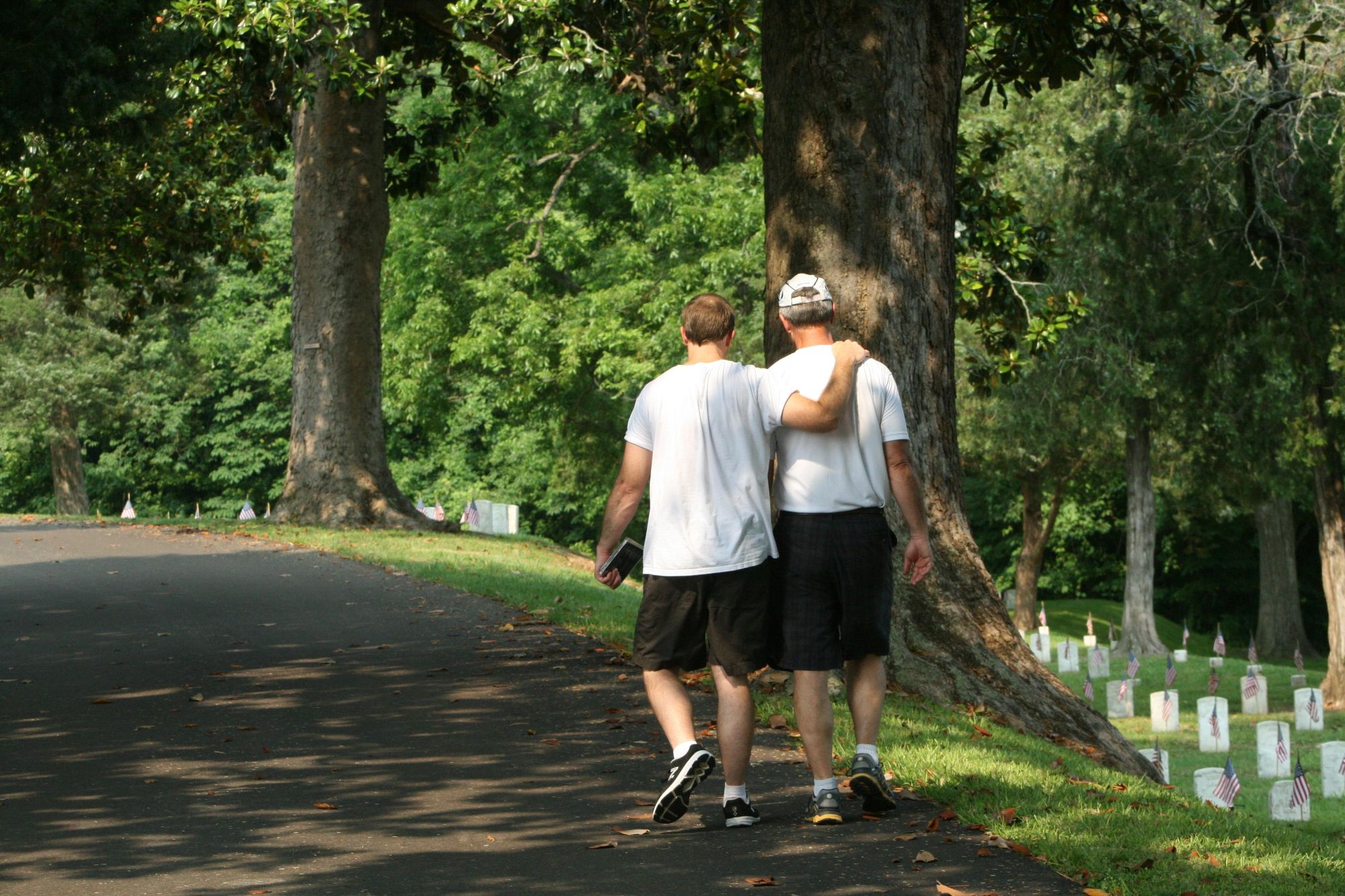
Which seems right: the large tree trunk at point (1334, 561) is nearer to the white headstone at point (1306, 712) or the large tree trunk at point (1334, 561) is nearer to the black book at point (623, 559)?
the white headstone at point (1306, 712)

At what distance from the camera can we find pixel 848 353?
231 inches

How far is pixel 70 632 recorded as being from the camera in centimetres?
1111

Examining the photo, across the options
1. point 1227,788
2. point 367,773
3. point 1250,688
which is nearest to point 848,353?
point 367,773

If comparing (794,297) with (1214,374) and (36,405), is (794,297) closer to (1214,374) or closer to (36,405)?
(1214,374)

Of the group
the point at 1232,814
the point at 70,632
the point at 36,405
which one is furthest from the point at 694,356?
the point at 36,405

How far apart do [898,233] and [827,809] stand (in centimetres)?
410

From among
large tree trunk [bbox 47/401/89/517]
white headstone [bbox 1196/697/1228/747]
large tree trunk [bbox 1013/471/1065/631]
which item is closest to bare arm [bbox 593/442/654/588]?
white headstone [bbox 1196/697/1228/747]

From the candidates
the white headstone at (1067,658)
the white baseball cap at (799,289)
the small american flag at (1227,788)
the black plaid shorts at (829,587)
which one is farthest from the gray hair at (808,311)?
the white headstone at (1067,658)

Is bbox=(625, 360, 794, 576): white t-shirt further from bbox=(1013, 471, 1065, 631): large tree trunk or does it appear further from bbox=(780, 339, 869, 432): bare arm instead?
bbox=(1013, 471, 1065, 631): large tree trunk

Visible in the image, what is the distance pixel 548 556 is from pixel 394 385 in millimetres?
18703

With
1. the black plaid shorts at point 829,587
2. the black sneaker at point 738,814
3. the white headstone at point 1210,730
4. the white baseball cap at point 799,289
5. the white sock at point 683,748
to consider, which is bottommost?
the white headstone at point 1210,730

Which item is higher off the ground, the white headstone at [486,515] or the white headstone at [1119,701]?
the white headstone at [486,515]

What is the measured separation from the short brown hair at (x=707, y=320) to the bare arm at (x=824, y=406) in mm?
357

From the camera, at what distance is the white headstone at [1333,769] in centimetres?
1648
